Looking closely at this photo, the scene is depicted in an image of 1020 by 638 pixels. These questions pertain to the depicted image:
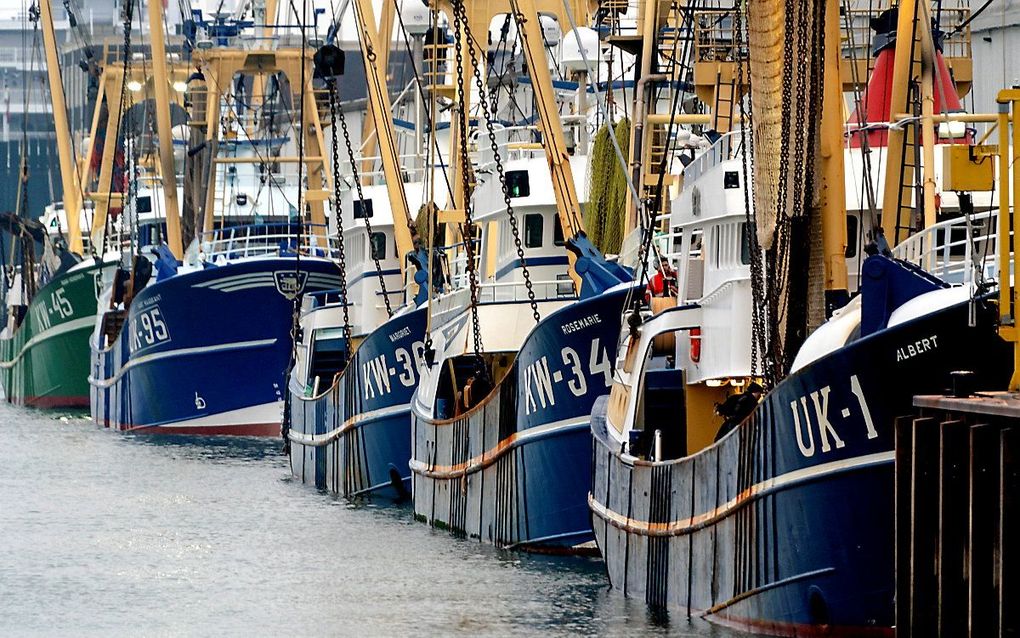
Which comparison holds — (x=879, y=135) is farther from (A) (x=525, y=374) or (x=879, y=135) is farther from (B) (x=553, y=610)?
(B) (x=553, y=610)

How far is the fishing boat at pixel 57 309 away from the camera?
47.7 meters

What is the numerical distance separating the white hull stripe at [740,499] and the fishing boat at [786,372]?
0.01 metres

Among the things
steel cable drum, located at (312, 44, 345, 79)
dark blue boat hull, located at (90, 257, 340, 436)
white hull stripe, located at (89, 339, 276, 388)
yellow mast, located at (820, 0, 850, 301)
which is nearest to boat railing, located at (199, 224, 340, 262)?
dark blue boat hull, located at (90, 257, 340, 436)

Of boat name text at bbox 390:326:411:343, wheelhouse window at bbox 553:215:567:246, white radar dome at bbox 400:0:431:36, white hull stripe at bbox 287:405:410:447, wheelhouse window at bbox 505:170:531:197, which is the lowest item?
white hull stripe at bbox 287:405:410:447

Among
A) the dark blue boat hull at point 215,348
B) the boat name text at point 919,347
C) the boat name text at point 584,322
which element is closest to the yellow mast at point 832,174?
the boat name text at point 919,347

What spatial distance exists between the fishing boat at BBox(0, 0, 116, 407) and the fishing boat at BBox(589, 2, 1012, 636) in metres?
28.5

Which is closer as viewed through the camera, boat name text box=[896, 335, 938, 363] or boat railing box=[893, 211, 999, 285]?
boat name text box=[896, 335, 938, 363]

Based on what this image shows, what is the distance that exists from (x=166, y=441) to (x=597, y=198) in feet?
44.0

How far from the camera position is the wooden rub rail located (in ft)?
35.0

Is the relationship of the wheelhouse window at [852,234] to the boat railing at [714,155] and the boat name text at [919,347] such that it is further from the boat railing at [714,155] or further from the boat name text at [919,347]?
the boat name text at [919,347]

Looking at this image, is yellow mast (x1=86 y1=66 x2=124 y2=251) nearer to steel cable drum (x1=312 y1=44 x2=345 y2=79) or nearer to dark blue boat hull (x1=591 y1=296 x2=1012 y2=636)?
steel cable drum (x1=312 y1=44 x2=345 y2=79)

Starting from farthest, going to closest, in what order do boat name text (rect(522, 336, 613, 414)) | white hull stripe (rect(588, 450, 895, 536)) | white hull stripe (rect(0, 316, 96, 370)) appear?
white hull stripe (rect(0, 316, 96, 370)) → boat name text (rect(522, 336, 613, 414)) → white hull stripe (rect(588, 450, 895, 536))

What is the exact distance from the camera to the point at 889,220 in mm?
19688

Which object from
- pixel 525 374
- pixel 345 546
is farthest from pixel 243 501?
pixel 525 374
